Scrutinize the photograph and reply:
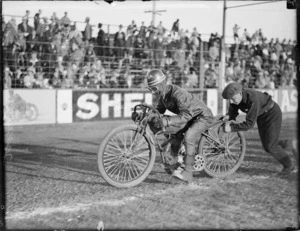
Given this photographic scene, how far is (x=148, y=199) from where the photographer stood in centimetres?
480

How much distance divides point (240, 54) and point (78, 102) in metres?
7.74

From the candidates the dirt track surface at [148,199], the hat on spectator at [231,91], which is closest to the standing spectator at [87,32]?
the dirt track surface at [148,199]

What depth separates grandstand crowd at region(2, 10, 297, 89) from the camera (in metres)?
13.0

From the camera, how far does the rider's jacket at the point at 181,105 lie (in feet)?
17.9

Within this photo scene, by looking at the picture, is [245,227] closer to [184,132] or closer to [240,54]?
[184,132]

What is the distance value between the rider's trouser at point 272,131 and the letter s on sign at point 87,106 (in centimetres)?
795

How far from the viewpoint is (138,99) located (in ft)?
47.0

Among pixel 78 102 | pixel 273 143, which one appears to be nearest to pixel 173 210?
pixel 273 143

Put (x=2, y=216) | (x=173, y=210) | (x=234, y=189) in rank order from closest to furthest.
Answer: (x=2, y=216)
(x=173, y=210)
(x=234, y=189)

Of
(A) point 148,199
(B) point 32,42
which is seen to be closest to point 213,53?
(B) point 32,42

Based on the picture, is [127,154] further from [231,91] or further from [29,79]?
[29,79]

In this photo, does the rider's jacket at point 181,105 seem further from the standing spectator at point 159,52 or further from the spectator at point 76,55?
the standing spectator at point 159,52

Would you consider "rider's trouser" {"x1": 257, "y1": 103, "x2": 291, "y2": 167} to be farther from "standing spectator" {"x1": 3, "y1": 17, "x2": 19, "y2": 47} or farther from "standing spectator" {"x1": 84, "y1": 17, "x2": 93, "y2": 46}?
"standing spectator" {"x1": 84, "y1": 17, "x2": 93, "y2": 46}

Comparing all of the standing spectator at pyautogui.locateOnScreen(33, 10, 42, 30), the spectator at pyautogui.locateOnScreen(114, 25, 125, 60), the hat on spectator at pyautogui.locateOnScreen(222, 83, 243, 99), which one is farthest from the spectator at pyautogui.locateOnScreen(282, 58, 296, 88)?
the hat on spectator at pyautogui.locateOnScreen(222, 83, 243, 99)
